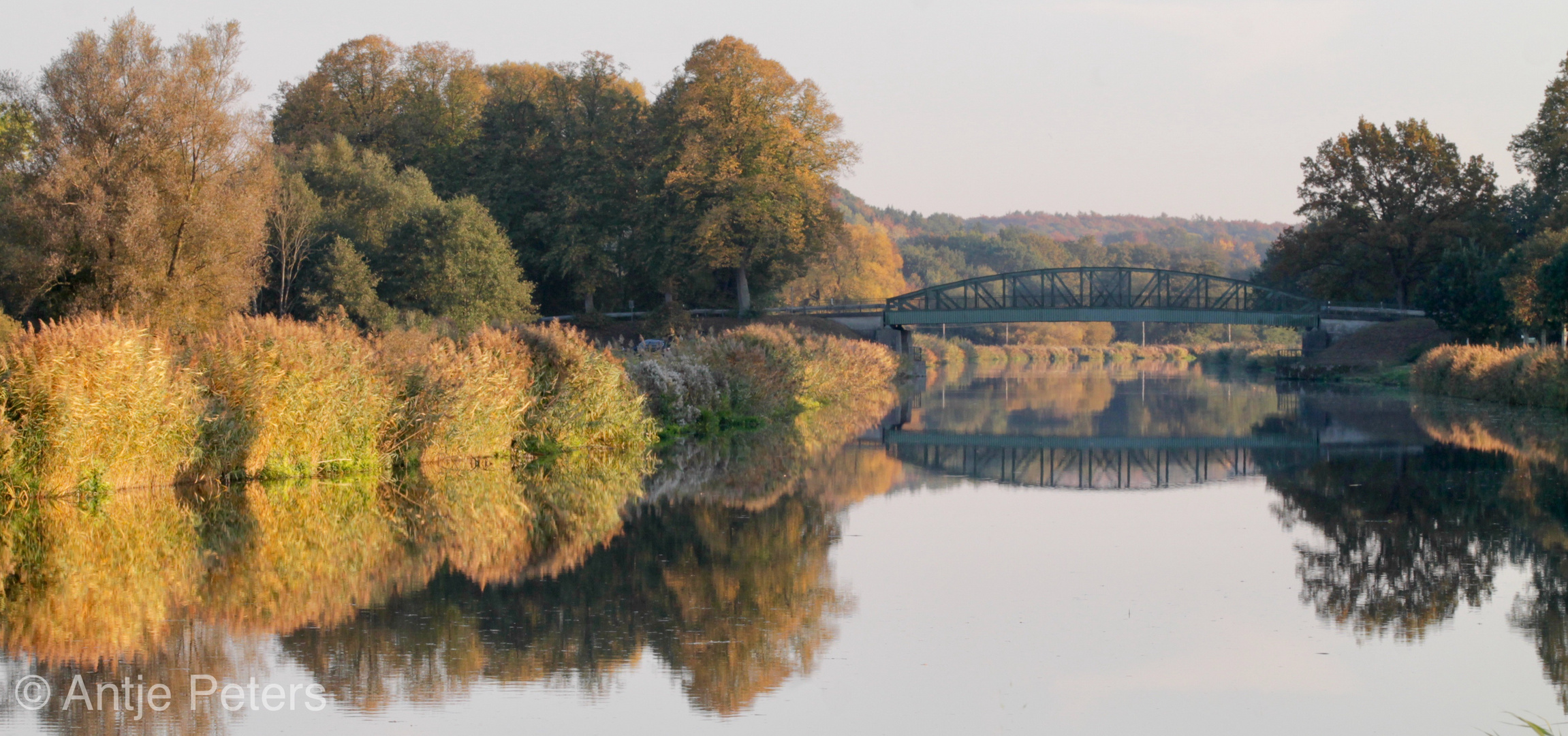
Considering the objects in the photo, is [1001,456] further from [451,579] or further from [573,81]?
[573,81]

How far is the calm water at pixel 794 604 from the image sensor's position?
7828mm

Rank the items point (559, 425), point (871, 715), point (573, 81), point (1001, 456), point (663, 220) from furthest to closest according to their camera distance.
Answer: point (573, 81)
point (663, 220)
point (1001, 456)
point (559, 425)
point (871, 715)

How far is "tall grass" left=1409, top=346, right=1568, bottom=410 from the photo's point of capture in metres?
35.9

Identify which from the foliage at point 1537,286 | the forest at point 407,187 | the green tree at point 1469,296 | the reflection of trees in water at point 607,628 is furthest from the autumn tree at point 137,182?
the green tree at point 1469,296

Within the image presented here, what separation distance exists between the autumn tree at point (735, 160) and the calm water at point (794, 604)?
146ft

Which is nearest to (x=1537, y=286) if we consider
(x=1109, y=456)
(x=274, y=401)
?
(x=1109, y=456)

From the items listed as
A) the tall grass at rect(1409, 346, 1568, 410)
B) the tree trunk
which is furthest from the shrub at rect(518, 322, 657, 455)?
the tree trunk

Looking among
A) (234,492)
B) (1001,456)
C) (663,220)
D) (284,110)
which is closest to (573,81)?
(663,220)

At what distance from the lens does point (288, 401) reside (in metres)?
17.9

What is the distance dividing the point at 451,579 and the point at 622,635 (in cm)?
271

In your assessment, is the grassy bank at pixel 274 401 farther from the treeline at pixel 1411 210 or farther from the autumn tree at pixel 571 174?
the treeline at pixel 1411 210

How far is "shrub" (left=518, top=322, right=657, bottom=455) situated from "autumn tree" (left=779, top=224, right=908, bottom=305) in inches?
2758

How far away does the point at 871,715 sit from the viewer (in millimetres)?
7684

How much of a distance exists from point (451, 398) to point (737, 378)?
503 inches
